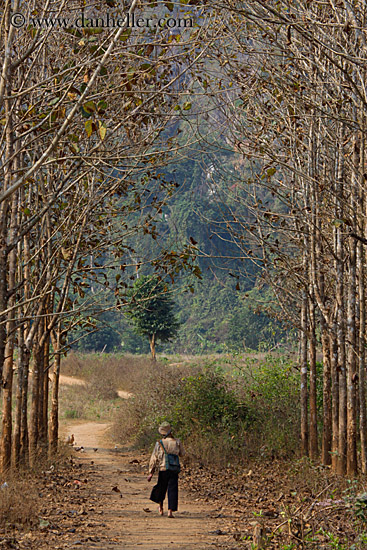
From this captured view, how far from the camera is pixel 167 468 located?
8992 mm

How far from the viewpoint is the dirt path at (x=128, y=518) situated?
7.31m

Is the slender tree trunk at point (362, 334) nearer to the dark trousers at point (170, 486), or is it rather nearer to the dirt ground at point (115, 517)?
the dirt ground at point (115, 517)

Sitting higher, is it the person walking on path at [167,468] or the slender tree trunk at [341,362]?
the slender tree trunk at [341,362]

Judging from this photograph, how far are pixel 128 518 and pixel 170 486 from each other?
0.69 meters

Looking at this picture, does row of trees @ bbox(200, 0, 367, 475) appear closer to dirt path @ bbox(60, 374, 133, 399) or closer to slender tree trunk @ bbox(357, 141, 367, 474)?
slender tree trunk @ bbox(357, 141, 367, 474)

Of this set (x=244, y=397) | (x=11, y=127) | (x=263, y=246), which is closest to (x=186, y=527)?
(x=263, y=246)

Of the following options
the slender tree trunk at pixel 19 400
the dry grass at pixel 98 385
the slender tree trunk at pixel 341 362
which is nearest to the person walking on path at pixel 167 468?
the slender tree trunk at pixel 341 362

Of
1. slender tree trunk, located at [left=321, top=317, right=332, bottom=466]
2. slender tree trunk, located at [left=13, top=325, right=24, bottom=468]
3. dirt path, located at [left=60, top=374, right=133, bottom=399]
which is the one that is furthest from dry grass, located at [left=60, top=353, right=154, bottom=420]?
slender tree trunk, located at [left=321, top=317, right=332, bottom=466]

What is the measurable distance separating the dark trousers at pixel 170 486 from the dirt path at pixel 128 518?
0.21 m

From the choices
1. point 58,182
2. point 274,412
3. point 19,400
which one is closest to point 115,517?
point 19,400

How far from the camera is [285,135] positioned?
10.5 meters

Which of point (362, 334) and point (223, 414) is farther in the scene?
point (223, 414)

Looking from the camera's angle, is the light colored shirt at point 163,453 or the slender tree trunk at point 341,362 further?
the slender tree trunk at point 341,362

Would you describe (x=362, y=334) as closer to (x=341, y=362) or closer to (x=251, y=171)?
(x=341, y=362)
